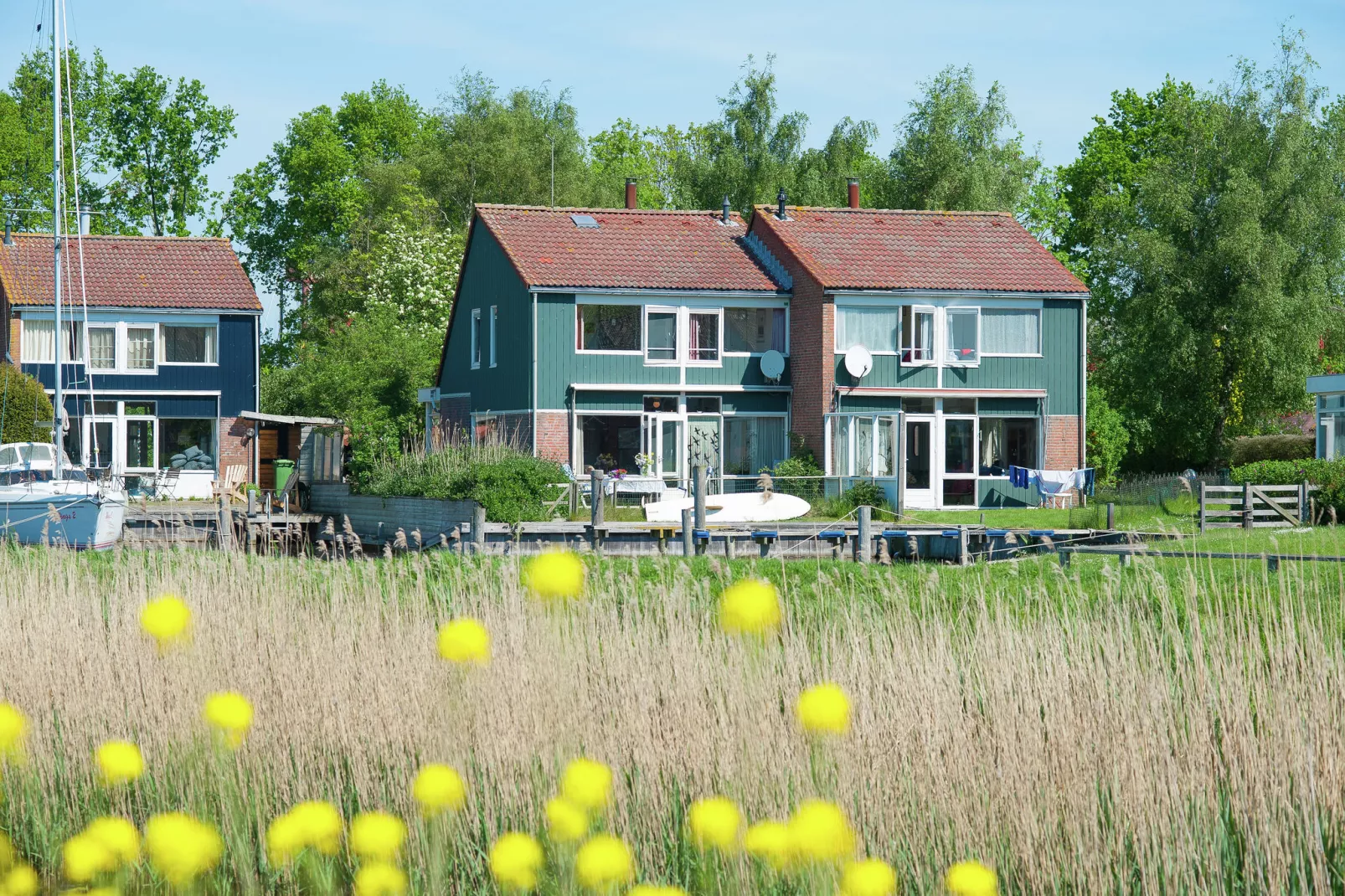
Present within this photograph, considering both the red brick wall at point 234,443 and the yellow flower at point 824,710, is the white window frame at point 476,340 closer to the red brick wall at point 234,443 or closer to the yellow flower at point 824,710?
the red brick wall at point 234,443

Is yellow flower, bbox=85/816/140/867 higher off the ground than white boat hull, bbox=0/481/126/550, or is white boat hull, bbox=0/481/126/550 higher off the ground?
yellow flower, bbox=85/816/140/867

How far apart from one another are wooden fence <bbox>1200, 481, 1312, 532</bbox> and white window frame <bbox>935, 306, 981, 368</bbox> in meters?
9.31

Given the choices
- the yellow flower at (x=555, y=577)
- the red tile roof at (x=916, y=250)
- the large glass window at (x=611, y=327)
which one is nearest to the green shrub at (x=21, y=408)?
the large glass window at (x=611, y=327)

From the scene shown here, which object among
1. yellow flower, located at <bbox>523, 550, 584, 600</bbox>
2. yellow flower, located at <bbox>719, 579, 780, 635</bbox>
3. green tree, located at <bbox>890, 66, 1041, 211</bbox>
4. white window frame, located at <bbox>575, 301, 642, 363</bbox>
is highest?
green tree, located at <bbox>890, 66, 1041, 211</bbox>

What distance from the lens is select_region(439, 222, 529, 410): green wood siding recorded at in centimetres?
3506

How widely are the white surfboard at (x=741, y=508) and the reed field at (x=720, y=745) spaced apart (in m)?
18.2

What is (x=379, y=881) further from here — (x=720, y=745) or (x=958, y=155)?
(x=958, y=155)

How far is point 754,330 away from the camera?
1431 inches

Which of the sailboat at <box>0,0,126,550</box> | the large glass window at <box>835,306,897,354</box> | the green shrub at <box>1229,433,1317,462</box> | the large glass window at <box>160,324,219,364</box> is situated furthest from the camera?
the large glass window at <box>160,324,219,364</box>

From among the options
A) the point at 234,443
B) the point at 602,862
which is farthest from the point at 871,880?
the point at 234,443

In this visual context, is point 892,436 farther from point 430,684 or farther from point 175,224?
point 175,224

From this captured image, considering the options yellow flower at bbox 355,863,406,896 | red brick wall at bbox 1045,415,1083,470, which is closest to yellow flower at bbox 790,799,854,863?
yellow flower at bbox 355,863,406,896

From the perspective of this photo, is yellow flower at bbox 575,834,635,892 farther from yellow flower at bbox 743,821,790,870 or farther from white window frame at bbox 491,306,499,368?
white window frame at bbox 491,306,499,368

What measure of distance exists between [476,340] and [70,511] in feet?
45.2
